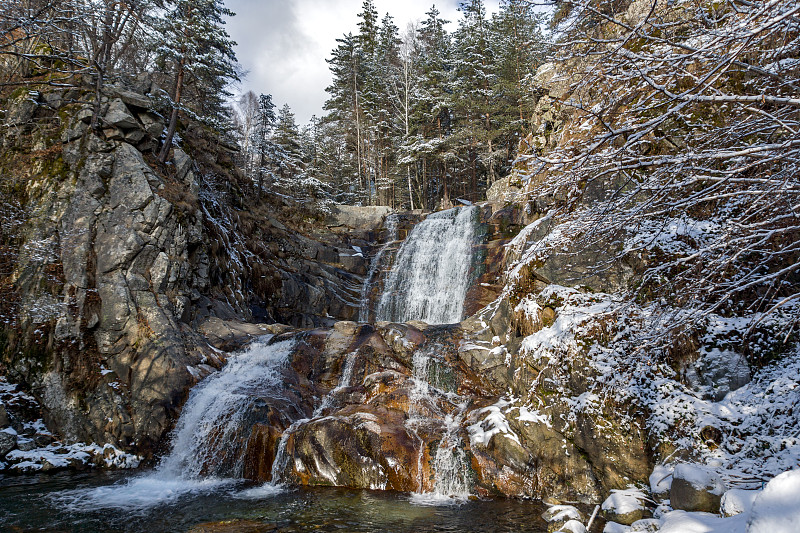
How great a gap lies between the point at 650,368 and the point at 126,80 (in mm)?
19107

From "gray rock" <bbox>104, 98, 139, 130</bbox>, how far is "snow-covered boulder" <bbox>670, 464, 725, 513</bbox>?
16.5m

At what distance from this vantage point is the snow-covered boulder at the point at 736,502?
3463 millimetres

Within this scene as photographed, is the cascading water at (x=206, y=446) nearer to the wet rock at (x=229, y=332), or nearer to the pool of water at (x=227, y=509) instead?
the pool of water at (x=227, y=509)

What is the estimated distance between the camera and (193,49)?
53.1ft

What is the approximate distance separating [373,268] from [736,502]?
1801 cm

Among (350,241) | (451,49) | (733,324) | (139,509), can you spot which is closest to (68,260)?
(139,509)

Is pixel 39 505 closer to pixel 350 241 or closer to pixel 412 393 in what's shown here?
pixel 412 393

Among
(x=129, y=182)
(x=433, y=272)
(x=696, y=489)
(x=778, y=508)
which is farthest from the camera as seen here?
(x=433, y=272)

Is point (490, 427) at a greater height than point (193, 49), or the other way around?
point (193, 49)

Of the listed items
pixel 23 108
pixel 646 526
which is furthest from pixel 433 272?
pixel 23 108

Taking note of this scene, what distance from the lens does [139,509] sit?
6816 millimetres

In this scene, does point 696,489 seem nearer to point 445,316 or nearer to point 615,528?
point 615,528

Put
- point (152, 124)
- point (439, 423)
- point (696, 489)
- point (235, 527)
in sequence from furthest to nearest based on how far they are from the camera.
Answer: point (152, 124) → point (439, 423) → point (235, 527) → point (696, 489)

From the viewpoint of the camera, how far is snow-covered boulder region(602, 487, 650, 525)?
5535 millimetres
